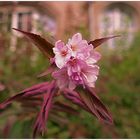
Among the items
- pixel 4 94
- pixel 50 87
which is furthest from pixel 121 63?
pixel 50 87

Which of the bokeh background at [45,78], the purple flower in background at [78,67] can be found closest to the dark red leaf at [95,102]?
the purple flower in background at [78,67]

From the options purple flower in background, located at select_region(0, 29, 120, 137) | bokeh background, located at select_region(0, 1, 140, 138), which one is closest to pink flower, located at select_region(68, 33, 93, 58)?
purple flower in background, located at select_region(0, 29, 120, 137)

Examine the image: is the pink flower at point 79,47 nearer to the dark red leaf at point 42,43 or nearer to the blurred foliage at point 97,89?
the dark red leaf at point 42,43

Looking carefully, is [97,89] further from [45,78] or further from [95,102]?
[95,102]

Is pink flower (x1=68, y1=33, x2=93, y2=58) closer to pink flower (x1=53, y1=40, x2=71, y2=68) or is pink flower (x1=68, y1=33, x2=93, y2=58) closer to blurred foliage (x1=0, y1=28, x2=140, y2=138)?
pink flower (x1=53, y1=40, x2=71, y2=68)

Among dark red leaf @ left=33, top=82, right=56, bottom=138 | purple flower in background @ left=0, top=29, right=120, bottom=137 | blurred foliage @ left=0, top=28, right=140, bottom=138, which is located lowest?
blurred foliage @ left=0, top=28, right=140, bottom=138

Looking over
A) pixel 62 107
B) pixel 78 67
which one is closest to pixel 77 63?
pixel 78 67
